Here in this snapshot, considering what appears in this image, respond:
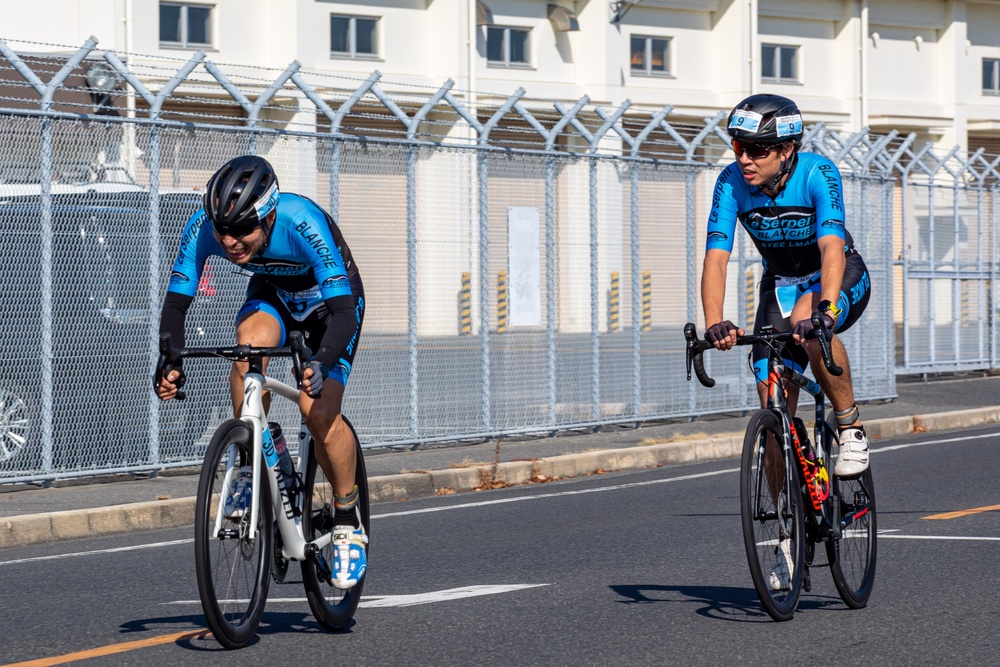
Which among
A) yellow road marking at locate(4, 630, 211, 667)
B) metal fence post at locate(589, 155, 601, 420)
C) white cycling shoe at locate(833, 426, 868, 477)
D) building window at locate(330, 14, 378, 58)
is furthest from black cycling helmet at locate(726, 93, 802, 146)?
building window at locate(330, 14, 378, 58)

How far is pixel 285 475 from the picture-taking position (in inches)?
238

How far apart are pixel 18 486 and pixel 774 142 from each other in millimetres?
6931

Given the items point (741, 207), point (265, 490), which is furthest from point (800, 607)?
point (265, 490)

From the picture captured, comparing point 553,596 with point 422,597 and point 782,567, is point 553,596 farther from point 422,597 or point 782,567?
point 782,567

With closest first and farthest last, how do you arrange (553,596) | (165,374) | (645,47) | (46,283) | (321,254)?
(165,374)
(321,254)
(553,596)
(46,283)
(645,47)

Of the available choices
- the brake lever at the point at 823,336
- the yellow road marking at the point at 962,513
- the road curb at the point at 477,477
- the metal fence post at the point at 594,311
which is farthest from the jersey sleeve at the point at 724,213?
the metal fence post at the point at 594,311

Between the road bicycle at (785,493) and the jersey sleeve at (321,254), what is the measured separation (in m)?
1.38

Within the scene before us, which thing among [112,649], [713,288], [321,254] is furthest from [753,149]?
[112,649]

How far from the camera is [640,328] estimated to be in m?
16.3

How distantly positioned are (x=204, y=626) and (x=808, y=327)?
267 cm

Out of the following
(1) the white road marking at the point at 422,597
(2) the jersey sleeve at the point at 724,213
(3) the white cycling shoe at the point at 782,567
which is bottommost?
(1) the white road marking at the point at 422,597

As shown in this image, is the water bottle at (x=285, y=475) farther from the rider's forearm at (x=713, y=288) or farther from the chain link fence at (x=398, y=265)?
the chain link fence at (x=398, y=265)

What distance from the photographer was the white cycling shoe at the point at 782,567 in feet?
20.9

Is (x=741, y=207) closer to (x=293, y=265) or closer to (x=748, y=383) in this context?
(x=293, y=265)
